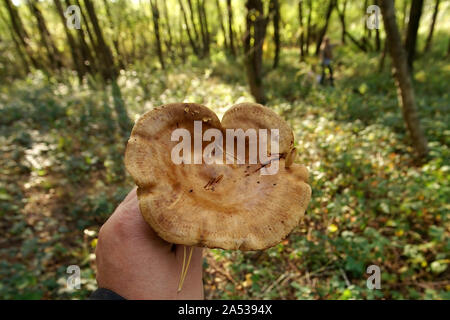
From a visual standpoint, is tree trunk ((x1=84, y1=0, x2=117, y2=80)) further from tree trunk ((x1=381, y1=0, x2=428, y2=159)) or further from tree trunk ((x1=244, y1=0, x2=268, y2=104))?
tree trunk ((x1=381, y1=0, x2=428, y2=159))

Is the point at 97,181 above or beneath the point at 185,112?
beneath

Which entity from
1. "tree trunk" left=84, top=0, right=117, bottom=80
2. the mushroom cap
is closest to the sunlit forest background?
the mushroom cap

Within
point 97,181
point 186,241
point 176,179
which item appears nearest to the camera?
point 186,241

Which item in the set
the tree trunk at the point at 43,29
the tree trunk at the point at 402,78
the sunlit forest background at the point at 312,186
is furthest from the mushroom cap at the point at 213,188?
the tree trunk at the point at 43,29

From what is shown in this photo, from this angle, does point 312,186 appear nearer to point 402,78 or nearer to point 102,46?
point 402,78

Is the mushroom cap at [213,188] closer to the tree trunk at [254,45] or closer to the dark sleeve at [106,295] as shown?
the dark sleeve at [106,295]

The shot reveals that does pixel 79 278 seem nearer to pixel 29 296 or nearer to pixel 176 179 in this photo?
pixel 29 296
